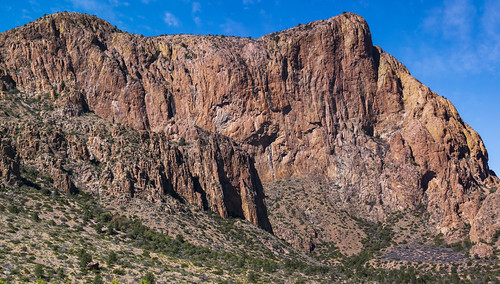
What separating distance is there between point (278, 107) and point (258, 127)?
7665 mm

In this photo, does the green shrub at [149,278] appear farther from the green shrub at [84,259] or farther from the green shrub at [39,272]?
the green shrub at [39,272]

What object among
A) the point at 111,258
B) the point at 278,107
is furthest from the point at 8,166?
the point at 278,107

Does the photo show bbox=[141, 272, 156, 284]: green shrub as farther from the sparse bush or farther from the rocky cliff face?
the rocky cliff face

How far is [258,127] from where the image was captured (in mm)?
147000

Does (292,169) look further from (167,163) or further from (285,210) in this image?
(167,163)

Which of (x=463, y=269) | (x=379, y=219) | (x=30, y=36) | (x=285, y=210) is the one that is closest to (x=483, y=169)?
(x=379, y=219)

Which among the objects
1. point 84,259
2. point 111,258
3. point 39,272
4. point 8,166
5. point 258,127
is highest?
point 258,127

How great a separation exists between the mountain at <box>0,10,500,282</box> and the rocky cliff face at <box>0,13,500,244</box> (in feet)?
1.02

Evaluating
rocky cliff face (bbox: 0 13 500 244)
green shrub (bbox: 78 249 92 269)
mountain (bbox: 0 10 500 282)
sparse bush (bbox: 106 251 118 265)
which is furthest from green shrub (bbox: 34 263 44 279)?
rocky cliff face (bbox: 0 13 500 244)

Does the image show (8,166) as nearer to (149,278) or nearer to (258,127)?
(149,278)

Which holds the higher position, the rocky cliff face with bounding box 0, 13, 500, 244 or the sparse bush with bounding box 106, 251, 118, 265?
the rocky cliff face with bounding box 0, 13, 500, 244

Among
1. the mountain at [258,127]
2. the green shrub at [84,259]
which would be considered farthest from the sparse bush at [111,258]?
the mountain at [258,127]

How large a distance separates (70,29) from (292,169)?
6353 cm

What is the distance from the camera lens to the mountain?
121 meters
